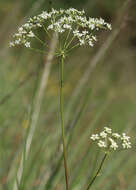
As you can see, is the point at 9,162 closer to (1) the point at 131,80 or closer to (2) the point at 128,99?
(2) the point at 128,99

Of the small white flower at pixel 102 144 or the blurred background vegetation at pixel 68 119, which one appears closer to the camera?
the small white flower at pixel 102 144

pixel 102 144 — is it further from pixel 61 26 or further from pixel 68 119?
pixel 68 119

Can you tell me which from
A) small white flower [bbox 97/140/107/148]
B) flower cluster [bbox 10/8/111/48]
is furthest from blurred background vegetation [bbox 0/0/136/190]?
small white flower [bbox 97/140/107/148]

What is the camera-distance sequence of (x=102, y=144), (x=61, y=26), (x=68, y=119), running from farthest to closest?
(x=68, y=119) < (x=61, y=26) < (x=102, y=144)

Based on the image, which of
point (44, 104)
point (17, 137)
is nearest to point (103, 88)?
point (44, 104)

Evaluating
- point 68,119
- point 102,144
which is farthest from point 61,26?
point 68,119

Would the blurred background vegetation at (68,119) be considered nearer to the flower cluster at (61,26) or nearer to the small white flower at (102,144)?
the flower cluster at (61,26)

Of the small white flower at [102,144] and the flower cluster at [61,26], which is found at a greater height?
the flower cluster at [61,26]

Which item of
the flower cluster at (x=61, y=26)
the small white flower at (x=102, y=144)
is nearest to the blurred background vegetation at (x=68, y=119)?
the flower cluster at (x=61, y=26)

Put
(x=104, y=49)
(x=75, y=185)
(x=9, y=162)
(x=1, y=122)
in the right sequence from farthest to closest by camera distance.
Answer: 1. (x=1, y=122)
2. (x=9, y=162)
3. (x=104, y=49)
4. (x=75, y=185)

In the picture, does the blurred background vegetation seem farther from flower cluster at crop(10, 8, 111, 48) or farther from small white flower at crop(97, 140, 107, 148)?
small white flower at crop(97, 140, 107, 148)

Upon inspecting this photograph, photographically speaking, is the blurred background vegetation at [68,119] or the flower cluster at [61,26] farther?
the blurred background vegetation at [68,119]
